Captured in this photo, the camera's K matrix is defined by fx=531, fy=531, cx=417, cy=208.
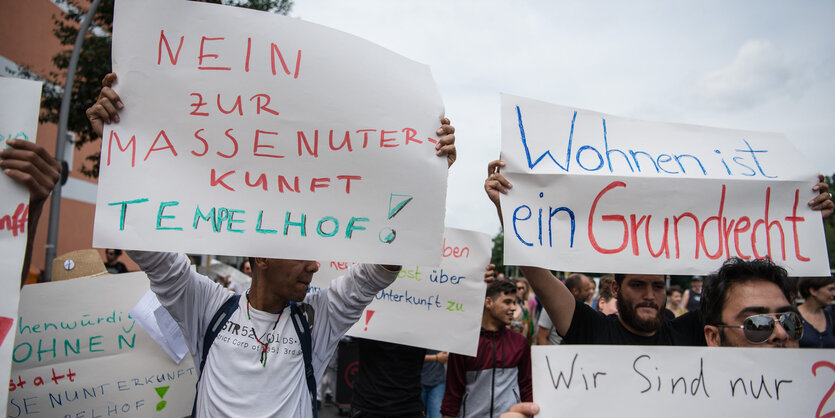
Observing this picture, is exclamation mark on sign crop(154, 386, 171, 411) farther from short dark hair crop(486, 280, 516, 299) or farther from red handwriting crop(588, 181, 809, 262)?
short dark hair crop(486, 280, 516, 299)

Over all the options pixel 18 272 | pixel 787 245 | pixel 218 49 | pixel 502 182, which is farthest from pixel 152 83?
pixel 787 245

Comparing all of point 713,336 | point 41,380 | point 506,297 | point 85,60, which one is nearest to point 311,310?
point 41,380

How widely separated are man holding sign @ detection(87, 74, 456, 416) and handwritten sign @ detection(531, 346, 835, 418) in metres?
0.89

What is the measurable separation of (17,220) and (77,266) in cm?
139

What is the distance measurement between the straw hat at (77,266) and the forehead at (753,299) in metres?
3.20

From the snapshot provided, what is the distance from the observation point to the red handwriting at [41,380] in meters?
2.54

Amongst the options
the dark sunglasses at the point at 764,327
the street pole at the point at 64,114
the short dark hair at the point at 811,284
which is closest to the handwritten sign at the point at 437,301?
the dark sunglasses at the point at 764,327

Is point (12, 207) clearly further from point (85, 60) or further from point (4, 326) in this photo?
point (85, 60)

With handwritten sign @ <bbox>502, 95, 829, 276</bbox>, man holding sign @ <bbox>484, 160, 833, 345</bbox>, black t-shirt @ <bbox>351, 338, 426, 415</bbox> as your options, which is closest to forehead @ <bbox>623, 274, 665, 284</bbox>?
man holding sign @ <bbox>484, 160, 833, 345</bbox>

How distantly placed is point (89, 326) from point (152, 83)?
4.81 feet

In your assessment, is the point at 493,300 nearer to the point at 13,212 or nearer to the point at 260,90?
the point at 260,90

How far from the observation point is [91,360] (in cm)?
274

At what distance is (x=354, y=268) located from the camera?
7.79 feet

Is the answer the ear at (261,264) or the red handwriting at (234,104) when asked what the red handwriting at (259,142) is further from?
the ear at (261,264)
